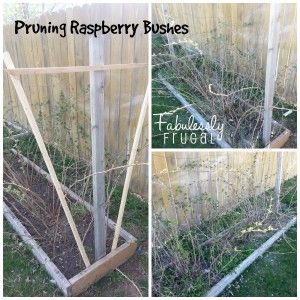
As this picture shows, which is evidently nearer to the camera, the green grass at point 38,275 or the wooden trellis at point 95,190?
the wooden trellis at point 95,190

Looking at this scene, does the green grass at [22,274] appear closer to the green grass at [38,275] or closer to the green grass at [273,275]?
the green grass at [38,275]

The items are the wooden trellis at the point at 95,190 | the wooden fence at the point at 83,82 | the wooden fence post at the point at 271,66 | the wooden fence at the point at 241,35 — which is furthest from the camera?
the wooden fence at the point at 241,35

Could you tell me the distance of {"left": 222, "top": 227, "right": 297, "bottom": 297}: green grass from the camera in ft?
5.78

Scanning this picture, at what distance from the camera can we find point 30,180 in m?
2.46

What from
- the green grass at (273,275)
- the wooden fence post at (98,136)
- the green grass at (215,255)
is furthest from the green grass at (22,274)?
the green grass at (273,275)

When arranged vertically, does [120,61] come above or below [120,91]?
above

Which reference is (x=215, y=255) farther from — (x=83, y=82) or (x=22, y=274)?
(x=83, y=82)

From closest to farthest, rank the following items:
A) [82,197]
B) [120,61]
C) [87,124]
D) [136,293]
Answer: [136,293] → [120,61] → [82,197] → [87,124]

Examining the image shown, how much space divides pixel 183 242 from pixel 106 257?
439 millimetres

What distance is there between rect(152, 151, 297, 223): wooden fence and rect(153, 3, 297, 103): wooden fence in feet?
1.45

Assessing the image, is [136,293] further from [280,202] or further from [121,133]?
[280,202]

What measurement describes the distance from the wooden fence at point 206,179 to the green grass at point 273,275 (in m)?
0.34

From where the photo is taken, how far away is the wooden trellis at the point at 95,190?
137 centimetres

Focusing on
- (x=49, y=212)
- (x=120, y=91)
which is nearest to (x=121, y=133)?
(x=120, y=91)
